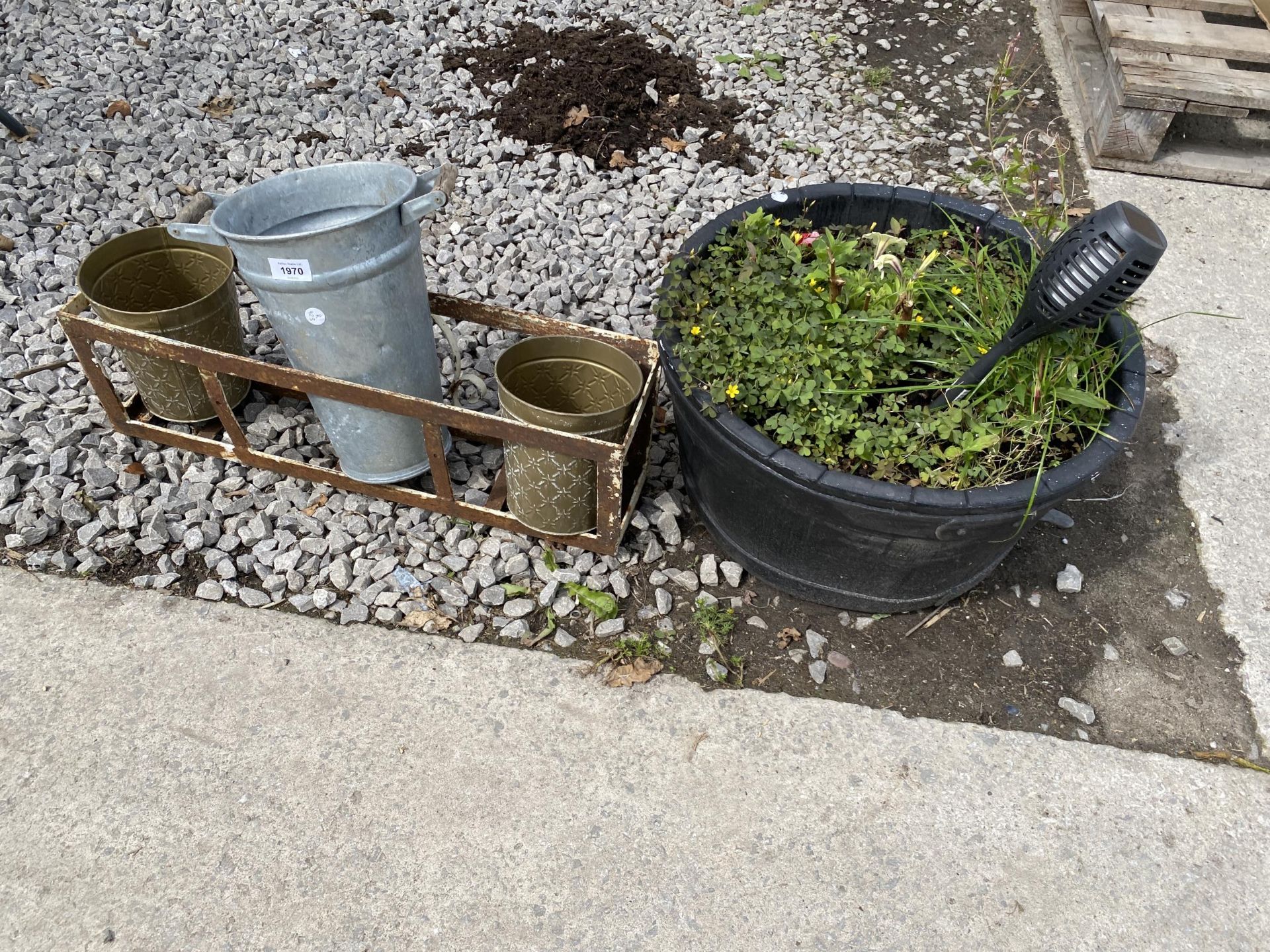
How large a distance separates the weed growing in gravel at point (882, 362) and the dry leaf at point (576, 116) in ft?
5.82

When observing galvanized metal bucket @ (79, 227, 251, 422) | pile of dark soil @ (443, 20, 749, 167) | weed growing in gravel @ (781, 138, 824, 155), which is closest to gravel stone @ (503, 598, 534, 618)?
galvanized metal bucket @ (79, 227, 251, 422)

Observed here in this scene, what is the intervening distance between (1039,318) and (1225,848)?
1.31 meters

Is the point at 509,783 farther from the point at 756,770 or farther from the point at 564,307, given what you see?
the point at 564,307

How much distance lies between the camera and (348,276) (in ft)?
6.60

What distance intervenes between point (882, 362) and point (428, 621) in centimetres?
137

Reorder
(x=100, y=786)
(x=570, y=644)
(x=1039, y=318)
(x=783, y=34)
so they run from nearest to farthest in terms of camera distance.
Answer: (x=1039, y=318), (x=100, y=786), (x=570, y=644), (x=783, y=34)

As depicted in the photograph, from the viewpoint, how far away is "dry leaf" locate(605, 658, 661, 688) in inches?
86.1

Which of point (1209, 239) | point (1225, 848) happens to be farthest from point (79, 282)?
point (1209, 239)

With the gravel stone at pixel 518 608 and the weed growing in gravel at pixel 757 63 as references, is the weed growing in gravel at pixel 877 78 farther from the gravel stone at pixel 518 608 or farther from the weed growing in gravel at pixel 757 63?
the gravel stone at pixel 518 608

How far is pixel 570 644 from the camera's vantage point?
227 centimetres

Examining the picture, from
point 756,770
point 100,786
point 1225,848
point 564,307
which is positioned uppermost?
point 564,307

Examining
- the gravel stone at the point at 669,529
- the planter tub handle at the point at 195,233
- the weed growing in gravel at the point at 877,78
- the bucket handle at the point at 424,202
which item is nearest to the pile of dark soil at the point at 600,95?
the weed growing in gravel at the point at 877,78

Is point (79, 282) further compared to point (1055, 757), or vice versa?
point (79, 282)

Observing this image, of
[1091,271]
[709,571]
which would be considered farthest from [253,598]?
[1091,271]
